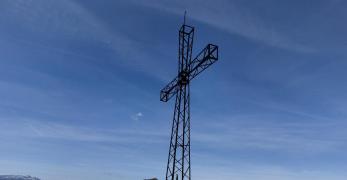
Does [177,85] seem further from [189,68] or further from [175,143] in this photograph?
[175,143]

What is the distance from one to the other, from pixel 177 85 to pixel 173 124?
6074 mm

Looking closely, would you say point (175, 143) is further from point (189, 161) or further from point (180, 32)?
point (180, 32)

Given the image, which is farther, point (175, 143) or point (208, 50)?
point (175, 143)

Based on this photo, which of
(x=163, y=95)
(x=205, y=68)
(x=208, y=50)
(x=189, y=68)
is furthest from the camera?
(x=163, y=95)

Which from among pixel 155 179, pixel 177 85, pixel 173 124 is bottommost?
pixel 155 179

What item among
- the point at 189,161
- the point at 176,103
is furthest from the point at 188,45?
the point at 189,161

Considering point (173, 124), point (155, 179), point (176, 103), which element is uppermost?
point (176, 103)

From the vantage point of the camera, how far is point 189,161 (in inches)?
1548

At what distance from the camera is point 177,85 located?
44.9m

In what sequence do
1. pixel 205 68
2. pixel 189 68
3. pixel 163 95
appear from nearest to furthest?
pixel 205 68 → pixel 189 68 → pixel 163 95

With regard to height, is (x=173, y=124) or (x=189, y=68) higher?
(x=189, y=68)

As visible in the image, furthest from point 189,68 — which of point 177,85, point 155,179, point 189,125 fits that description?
point 155,179

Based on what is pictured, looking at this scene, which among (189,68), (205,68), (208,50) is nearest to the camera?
(208,50)

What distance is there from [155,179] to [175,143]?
7213 millimetres
